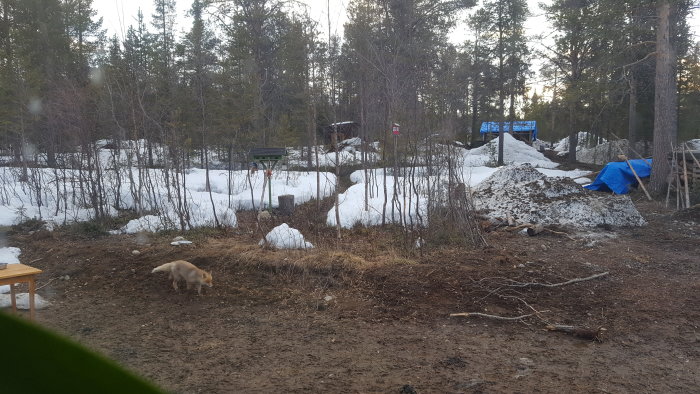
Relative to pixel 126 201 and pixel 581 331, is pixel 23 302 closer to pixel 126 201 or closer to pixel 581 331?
pixel 581 331

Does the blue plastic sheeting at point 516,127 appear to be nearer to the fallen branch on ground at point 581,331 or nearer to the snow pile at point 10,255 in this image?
the snow pile at point 10,255

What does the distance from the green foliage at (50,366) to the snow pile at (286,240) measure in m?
7.29

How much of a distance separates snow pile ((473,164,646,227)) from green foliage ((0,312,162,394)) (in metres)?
10.3

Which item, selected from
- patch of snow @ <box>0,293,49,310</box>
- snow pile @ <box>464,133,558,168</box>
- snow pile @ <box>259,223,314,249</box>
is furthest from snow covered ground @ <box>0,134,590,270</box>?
snow pile @ <box>464,133,558,168</box>

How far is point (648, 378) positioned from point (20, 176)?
15.4 metres

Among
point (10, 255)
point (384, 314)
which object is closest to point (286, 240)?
point (384, 314)

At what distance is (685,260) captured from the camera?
7.29m

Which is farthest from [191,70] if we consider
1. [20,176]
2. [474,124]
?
[474,124]

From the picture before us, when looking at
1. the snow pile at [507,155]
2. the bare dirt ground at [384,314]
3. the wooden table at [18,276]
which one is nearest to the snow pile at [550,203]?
the bare dirt ground at [384,314]

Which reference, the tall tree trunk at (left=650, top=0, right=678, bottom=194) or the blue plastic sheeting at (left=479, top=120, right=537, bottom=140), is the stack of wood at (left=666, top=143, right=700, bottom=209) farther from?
the blue plastic sheeting at (left=479, top=120, right=537, bottom=140)

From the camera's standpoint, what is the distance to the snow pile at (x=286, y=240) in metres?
7.57

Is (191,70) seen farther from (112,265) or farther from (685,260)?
(685,260)

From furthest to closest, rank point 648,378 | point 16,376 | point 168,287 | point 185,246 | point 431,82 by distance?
point 431,82 → point 185,246 → point 168,287 → point 648,378 → point 16,376

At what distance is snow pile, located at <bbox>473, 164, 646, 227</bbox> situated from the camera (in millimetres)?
9789
